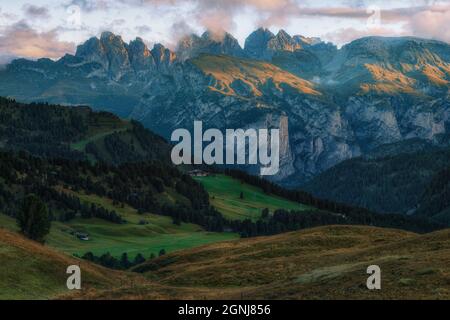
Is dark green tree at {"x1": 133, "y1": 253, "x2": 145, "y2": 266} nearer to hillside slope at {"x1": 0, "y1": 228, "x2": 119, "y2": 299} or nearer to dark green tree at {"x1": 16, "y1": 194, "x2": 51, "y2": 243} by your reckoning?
dark green tree at {"x1": 16, "y1": 194, "x2": 51, "y2": 243}

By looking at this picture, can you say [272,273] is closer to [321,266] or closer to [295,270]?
[295,270]

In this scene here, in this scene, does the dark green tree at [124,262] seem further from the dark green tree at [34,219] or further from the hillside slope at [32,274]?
the hillside slope at [32,274]

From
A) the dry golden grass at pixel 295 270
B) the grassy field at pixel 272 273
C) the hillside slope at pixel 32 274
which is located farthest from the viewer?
the hillside slope at pixel 32 274

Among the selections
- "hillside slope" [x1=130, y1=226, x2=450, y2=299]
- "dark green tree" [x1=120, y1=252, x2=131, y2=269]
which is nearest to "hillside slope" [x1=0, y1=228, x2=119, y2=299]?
"hillside slope" [x1=130, y1=226, x2=450, y2=299]

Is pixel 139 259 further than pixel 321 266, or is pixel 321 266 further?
pixel 139 259

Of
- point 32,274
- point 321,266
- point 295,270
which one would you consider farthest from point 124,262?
point 32,274

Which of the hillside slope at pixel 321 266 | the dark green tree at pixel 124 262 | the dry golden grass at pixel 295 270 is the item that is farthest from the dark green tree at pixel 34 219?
the dark green tree at pixel 124 262

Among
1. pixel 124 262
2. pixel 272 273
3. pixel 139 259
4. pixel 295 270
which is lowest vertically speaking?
pixel 139 259

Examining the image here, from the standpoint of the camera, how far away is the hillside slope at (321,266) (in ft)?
173

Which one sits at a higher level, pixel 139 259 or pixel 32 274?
pixel 32 274

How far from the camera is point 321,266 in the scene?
73188 mm

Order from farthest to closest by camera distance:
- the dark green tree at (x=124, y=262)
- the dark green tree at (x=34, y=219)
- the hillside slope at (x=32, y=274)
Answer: the dark green tree at (x=124, y=262) → the dark green tree at (x=34, y=219) → the hillside slope at (x=32, y=274)

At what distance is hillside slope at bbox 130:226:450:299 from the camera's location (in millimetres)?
→ 52594
